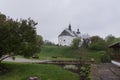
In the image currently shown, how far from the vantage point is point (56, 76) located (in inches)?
798

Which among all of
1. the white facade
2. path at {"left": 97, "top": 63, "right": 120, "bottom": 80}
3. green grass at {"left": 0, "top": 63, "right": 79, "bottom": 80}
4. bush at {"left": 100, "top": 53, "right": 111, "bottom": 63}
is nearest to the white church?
the white facade

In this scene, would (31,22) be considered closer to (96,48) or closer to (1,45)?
(1,45)

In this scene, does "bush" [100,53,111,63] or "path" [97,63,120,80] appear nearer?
"path" [97,63,120,80]

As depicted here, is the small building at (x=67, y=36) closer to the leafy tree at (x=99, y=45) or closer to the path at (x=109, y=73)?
the leafy tree at (x=99, y=45)

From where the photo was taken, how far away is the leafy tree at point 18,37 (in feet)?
75.8

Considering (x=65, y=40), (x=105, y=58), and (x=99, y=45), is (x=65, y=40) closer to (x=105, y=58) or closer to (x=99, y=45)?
(x=99, y=45)

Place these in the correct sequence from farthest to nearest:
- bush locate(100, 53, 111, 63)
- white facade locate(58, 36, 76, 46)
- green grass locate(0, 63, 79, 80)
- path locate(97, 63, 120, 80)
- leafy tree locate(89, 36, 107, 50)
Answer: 1. white facade locate(58, 36, 76, 46)
2. leafy tree locate(89, 36, 107, 50)
3. bush locate(100, 53, 111, 63)
4. green grass locate(0, 63, 79, 80)
5. path locate(97, 63, 120, 80)

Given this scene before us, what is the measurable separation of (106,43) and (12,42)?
117 feet

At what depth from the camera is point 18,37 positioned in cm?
2386

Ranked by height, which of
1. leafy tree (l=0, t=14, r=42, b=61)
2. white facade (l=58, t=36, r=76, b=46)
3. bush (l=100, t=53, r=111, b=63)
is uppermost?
A: white facade (l=58, t=36, r=76, b=46)

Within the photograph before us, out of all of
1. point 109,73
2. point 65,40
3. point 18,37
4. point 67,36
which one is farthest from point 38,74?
point 65,40

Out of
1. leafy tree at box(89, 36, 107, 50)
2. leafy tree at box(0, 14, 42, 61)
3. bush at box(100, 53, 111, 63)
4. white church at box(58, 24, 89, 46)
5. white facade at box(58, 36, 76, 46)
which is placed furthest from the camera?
white facade at box(58, 36, 76, 46)

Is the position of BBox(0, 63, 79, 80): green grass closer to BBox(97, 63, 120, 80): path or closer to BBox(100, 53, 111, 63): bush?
BBox(97, 63, 120, 80): path

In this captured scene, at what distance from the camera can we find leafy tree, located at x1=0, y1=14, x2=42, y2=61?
23.1 m
